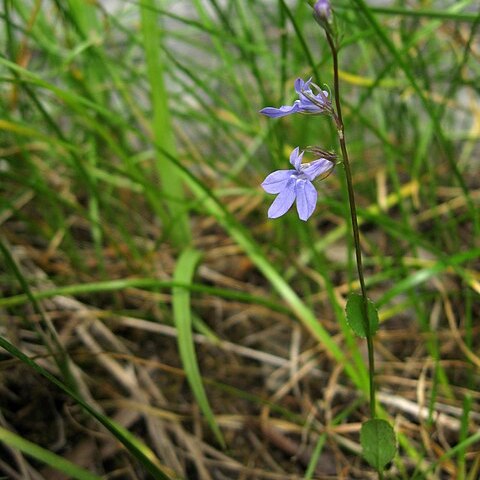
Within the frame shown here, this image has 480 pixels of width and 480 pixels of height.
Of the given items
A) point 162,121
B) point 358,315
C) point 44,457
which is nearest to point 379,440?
point 358,315

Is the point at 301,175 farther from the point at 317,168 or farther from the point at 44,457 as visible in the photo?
the point at 44,457

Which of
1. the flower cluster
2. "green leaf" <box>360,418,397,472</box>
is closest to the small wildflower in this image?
the flower cluster

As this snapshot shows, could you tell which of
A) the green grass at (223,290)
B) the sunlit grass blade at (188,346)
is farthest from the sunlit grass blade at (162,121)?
the sunlit grass blade at (188,346)

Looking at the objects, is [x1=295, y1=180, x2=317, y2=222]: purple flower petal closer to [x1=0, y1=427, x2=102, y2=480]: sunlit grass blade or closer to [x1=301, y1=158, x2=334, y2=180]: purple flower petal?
[x1=301, y1=158, x2=334, y2=180]: purple flower petal

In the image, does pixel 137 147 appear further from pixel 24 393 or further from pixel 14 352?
pixel 14 352

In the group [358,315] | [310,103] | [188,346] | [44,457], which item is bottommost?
[44,457]
